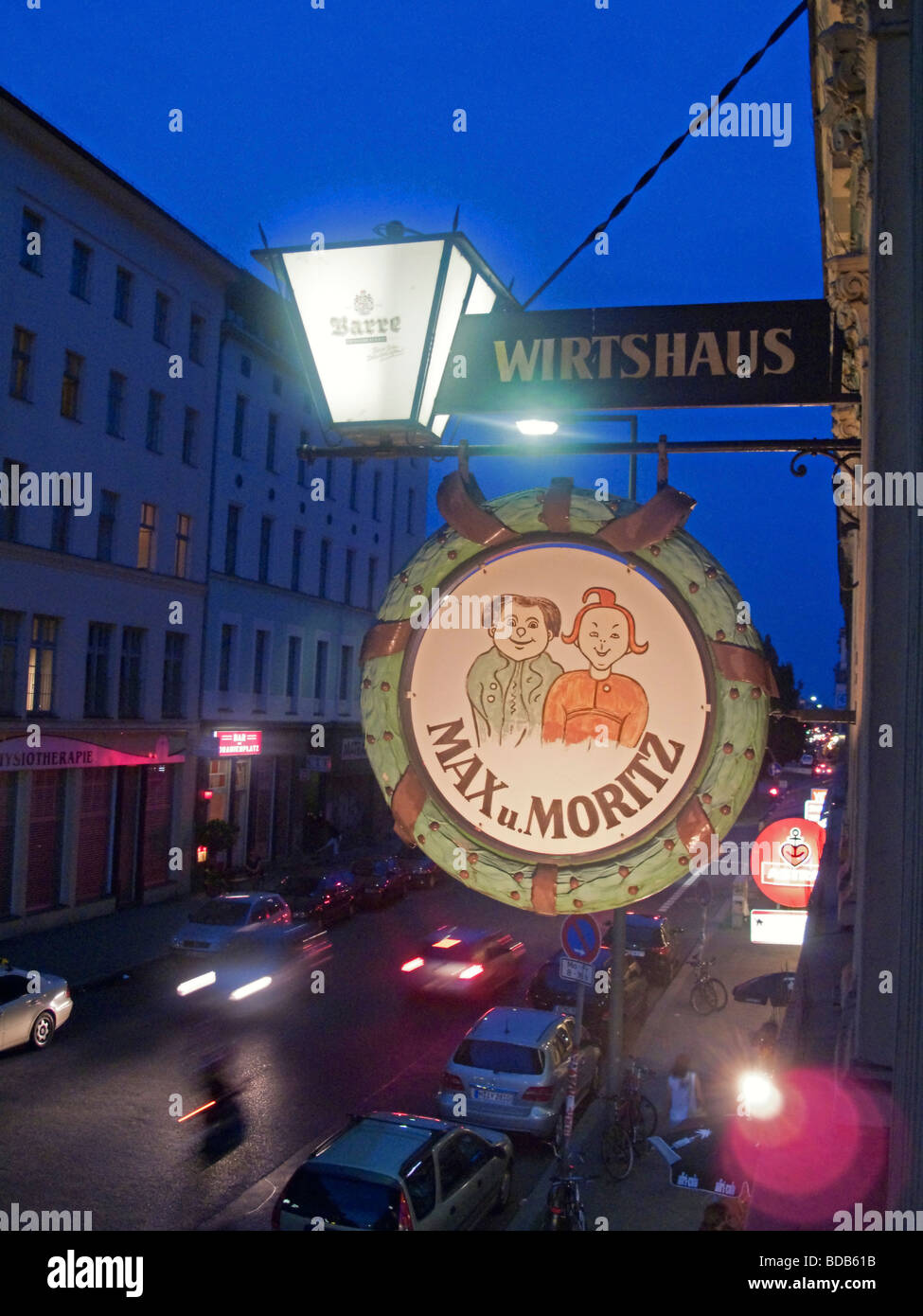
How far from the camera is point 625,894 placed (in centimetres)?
247

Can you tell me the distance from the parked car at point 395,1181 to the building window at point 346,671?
80.6ft

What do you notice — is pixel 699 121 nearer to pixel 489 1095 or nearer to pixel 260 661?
pixel 489 1095

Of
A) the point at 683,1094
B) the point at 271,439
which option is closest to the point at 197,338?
the point at 271,439

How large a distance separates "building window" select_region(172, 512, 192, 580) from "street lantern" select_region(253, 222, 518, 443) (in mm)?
26478

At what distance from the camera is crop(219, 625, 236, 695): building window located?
3158 cm

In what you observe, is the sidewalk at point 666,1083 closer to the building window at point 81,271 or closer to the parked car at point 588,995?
the parked car at point 588,995

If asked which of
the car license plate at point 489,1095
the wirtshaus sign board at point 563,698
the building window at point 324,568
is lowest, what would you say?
the car license plate at point 489,1095

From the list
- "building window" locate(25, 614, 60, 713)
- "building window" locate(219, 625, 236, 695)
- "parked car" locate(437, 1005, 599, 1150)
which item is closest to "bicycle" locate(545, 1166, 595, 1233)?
"parked car" locate(437, 1005, 599, 1150)

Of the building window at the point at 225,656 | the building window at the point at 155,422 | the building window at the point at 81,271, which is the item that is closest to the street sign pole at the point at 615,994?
the building window at the point at 81,271

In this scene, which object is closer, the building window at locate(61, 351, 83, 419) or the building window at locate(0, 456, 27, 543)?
the building window at locate(0, 456, 27, 543)

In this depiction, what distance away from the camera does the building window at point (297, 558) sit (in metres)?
34.2

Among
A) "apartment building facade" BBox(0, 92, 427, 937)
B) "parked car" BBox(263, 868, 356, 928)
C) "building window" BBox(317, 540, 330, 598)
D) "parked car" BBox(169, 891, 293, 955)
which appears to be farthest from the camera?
"building window" BBox(317, 540, 330, 598)

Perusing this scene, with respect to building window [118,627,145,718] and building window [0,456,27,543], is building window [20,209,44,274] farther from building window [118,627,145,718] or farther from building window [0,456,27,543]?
building window [118,627,145,718]
